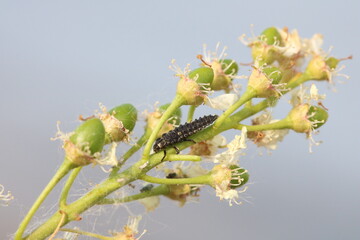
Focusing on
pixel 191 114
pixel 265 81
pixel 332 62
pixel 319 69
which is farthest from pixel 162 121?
pixel 332 62

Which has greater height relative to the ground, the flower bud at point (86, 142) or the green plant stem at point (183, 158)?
the flower bud at point (86, 142)

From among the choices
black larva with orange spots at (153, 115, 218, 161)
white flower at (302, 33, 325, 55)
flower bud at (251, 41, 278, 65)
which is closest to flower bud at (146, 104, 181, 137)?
black larva with orange spots at (153, 115, 218, 161)

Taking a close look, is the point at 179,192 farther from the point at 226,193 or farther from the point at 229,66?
the point at 229,66

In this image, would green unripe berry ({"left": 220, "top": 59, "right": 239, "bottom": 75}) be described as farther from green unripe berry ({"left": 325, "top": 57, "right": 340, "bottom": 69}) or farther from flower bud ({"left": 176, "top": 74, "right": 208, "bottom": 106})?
green unripe berry ({"left": 325, "top": 57, "right": 340, "bottom": 69})

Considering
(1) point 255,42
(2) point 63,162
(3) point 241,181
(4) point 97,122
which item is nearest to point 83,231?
(2) point 63,162

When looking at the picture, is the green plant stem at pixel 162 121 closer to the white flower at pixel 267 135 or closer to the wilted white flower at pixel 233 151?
the wilted white flower at pixel 233 151

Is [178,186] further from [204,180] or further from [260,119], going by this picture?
[260,119]

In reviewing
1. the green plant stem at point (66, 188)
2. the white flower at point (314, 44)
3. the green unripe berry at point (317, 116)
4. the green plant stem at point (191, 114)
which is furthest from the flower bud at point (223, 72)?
the green plant stem at point (66, 188)
